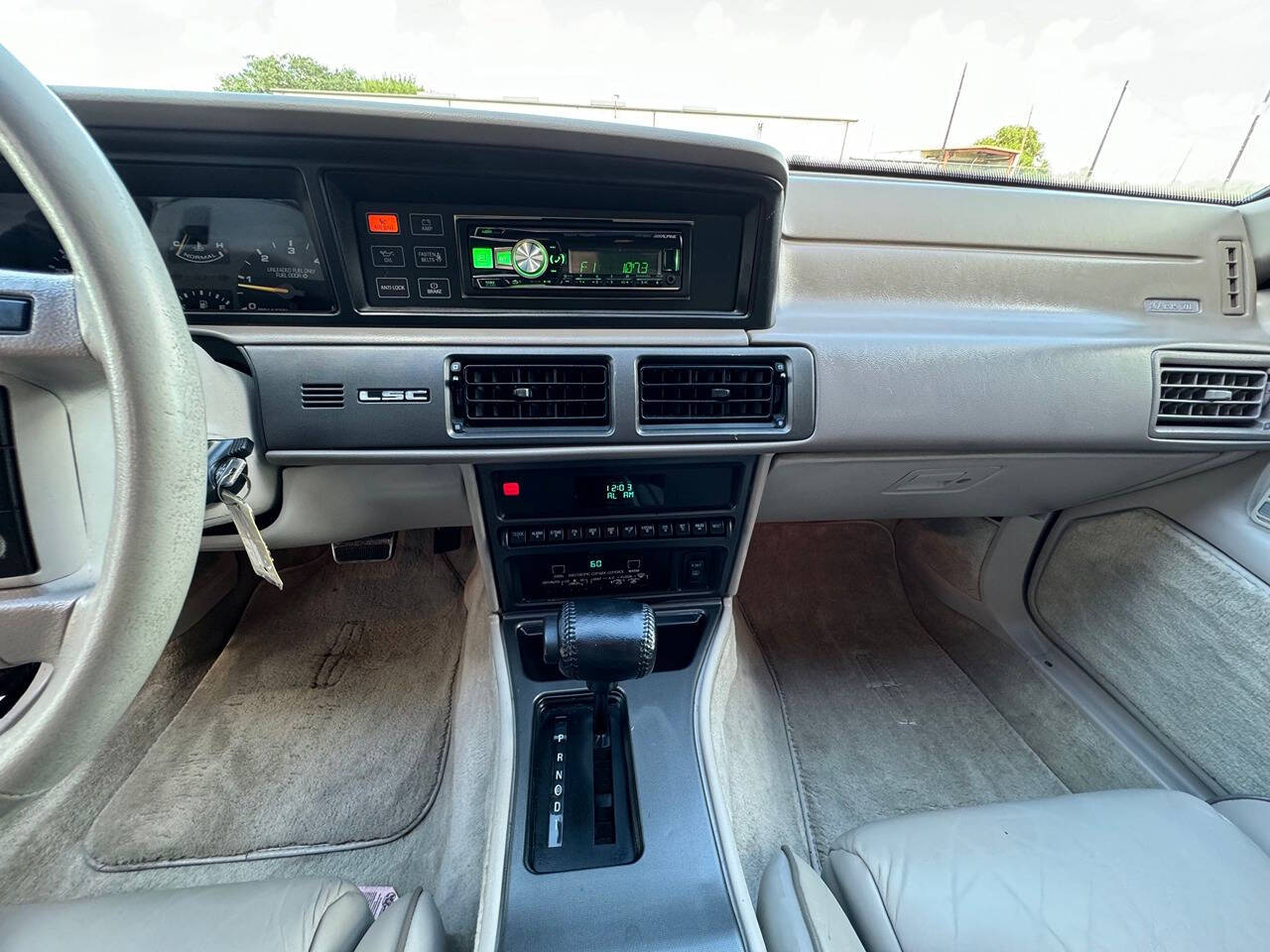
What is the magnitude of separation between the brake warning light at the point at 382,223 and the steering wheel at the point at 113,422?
43 centimetres

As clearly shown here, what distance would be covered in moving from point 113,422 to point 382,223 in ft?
1.79

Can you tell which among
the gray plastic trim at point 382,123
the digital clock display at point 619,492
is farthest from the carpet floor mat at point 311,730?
the gray plastic trim at point 382,123

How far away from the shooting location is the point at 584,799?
110 cm

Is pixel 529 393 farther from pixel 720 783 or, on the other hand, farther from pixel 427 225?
pixel 720 783

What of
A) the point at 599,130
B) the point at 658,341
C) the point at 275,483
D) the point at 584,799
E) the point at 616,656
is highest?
the point at 599,130

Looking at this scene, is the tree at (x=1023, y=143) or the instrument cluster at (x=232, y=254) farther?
the tree at (x=1023, y=143)

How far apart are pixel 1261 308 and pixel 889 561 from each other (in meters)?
1.26

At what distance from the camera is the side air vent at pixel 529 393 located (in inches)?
40.8

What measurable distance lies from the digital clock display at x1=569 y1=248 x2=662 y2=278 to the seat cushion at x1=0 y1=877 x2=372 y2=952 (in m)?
1.04

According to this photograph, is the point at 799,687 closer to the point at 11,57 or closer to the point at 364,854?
the point at 364,854

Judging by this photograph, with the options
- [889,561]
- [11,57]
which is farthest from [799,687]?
[11,57]

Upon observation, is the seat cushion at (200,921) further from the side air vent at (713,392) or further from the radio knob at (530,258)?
the radio knob at (530,258)

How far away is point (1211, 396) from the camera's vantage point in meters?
1.28

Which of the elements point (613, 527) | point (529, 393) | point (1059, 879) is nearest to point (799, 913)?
point (1059, 879)
